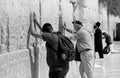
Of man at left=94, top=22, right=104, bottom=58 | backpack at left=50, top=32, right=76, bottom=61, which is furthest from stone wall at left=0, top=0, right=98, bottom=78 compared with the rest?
man at left=94, top=22, right=104, bottom=58

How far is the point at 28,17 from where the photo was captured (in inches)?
249

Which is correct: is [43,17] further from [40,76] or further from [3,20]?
[3,20]

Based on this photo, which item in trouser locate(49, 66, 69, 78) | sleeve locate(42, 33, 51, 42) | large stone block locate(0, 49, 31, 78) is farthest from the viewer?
trouser locate(49, 66, 69, 78)

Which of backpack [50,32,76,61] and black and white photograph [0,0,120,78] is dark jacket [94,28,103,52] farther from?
backpack [50,32,76,61]

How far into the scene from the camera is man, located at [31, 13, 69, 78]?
6304 millimetres

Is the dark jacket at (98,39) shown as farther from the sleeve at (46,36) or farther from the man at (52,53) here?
the sleeve at (46,36)

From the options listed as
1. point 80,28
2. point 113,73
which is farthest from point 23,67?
point 113,73

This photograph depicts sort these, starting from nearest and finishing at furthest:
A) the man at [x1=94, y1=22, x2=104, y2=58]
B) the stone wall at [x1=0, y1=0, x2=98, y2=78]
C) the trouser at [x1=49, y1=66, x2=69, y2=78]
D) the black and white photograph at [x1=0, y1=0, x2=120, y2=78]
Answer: the stone wall at [x1=0, y1=0, x2=98, y2=78] → the black and white photograph at [x1=0, y1=0, x2=120, y2=78] → the trouser at [x1=49, y1=66, x2=69, y2=78] → the man at [x1=94, y1=22, x2=104, y2=58]

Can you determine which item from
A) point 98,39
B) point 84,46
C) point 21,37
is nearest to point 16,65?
A: point 21,37

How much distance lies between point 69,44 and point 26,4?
94cm

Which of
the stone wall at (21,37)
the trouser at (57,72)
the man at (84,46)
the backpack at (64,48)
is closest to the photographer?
the stone wall at (21,37)

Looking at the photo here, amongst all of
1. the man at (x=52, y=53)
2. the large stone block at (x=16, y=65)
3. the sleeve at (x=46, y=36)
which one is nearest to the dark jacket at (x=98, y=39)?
the man at (x=52, y=53)

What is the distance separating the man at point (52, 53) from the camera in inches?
248

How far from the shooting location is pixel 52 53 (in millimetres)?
6414
